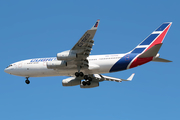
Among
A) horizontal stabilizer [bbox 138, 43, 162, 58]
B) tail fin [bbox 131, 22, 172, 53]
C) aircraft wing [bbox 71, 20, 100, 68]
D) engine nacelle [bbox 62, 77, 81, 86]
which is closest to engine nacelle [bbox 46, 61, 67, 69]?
aircraft wing [bbox 71, 20, 100, 68]

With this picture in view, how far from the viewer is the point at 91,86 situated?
122ft

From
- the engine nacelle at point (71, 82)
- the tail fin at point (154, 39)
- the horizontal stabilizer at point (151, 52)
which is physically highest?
the tail fin at point (154, 39)

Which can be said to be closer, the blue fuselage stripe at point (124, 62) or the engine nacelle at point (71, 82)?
the blue fuselage stripe at point (124, 62)

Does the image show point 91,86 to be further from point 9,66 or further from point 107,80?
point 9,66

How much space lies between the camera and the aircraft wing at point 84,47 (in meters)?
26.8

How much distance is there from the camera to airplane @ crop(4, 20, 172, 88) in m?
29.8

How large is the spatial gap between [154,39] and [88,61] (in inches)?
321

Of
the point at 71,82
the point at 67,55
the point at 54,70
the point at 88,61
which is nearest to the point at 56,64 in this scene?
the point at 54,70

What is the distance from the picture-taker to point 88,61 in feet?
106

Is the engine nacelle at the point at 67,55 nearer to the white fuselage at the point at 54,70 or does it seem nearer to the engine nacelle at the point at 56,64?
the engine nacelle at the point at 56,64

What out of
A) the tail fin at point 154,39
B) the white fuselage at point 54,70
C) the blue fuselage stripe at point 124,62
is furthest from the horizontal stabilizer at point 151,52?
the white fuselage at point 54,70

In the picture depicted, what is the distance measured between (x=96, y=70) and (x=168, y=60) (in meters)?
8.13

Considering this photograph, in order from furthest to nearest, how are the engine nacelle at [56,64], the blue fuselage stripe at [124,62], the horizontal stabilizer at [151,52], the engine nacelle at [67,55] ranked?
1. the engine nacelle at [56,64]
2. the blue fuselage stripe at [124,62]
3. the horizontal stabilizer at [151,52]
4. the engine nacelle at [67,55]

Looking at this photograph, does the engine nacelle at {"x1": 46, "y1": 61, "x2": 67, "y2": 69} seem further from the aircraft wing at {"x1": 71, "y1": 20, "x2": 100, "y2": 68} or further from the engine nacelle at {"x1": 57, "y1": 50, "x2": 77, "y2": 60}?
the engine nacelle at {"x1": 57, "y1": 50, "x2": 77, "y2": 60}
